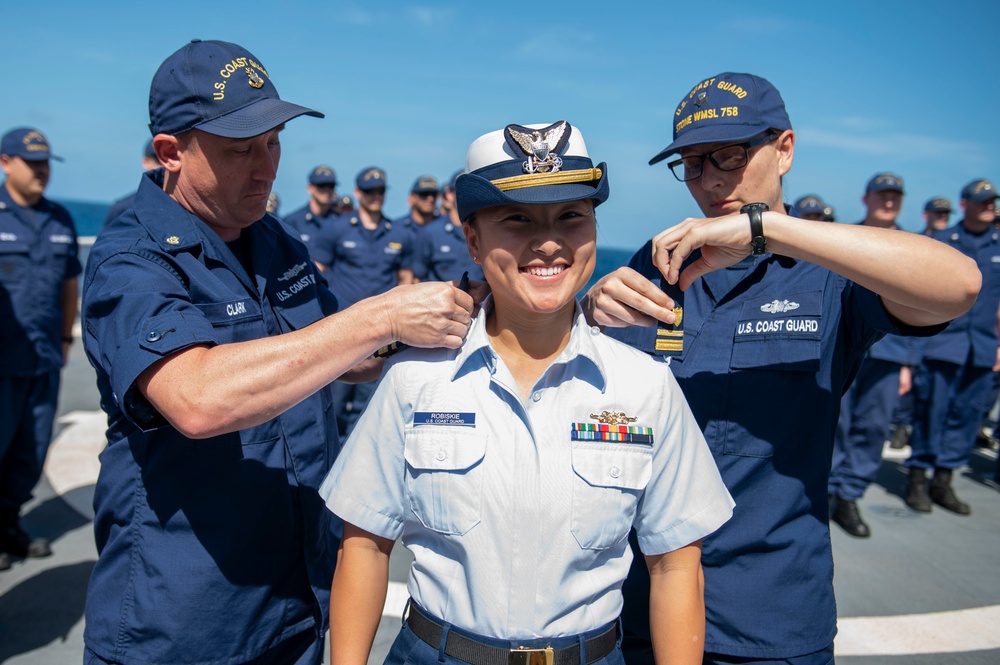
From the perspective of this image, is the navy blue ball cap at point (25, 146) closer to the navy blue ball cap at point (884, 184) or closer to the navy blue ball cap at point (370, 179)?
the navy blue ball cap at point (370, 179)

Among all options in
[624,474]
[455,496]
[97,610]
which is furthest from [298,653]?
[624,474]

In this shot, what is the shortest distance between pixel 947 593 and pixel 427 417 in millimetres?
4414

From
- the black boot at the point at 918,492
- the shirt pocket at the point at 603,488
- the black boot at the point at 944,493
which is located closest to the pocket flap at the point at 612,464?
the shirt pocket at the point at 603,488

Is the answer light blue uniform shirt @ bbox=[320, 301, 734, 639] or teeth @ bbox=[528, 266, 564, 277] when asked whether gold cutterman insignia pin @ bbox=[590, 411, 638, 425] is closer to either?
light blue uniform shirt @ bbox=[320, 301, 734, 639]

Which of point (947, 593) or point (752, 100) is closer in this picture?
point (752, 100)

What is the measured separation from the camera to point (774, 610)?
2.07 m

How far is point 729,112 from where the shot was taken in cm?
226

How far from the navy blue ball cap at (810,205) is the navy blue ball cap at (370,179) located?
5.07m

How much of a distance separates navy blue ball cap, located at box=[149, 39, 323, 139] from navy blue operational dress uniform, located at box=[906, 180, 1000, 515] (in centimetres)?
615

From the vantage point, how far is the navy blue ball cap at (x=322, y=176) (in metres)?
10.3

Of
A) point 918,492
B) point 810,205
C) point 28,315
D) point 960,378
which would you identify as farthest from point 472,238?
point 810,205

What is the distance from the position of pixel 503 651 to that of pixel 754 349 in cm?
112

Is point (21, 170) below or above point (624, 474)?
above

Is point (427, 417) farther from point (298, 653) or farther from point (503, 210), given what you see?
point (298, 653)
